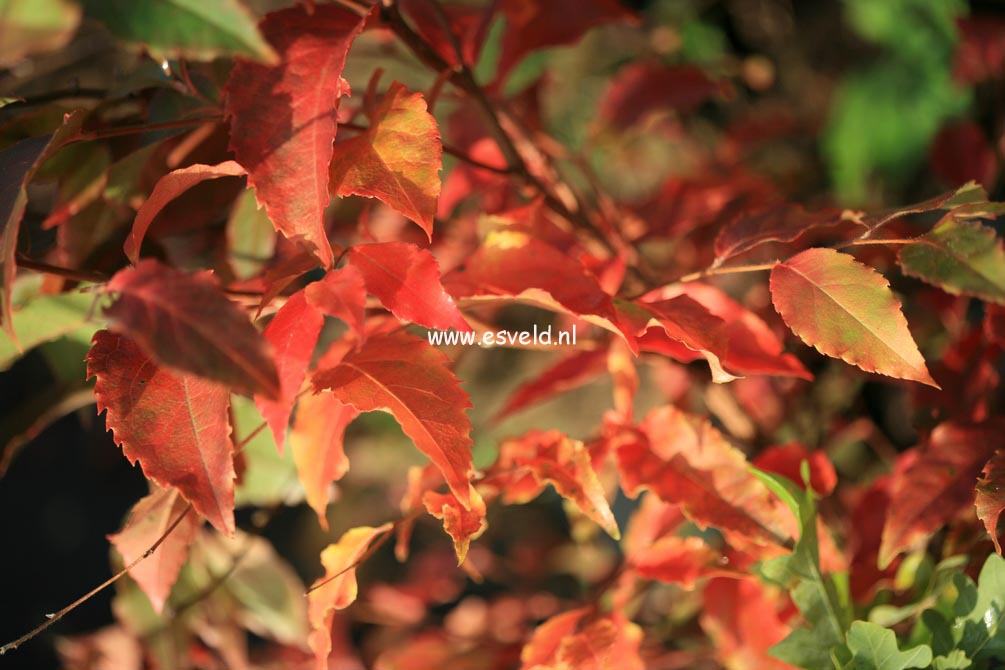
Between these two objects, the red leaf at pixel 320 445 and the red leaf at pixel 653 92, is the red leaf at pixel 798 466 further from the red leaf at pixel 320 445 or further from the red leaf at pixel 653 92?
the red leaf at pixel 653 92

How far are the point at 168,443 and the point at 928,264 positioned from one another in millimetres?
479

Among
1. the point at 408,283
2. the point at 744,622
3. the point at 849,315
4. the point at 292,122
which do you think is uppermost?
the point at 292,122

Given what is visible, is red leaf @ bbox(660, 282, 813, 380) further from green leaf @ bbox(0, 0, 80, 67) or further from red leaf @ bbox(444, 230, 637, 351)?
green leaf @ bbox(0, 0, 80, 67)

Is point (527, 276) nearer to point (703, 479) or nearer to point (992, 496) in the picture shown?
point (703, 479)

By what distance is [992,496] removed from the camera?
0.46 m

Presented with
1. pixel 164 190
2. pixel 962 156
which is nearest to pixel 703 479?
pixel 164 190

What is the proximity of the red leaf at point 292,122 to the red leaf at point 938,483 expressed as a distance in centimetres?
43

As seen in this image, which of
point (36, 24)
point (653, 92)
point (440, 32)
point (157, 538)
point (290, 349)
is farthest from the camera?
point (653, 92)

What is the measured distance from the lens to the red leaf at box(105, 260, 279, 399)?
33 cm

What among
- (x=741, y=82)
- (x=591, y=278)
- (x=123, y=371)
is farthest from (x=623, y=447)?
(x=741, y=82)

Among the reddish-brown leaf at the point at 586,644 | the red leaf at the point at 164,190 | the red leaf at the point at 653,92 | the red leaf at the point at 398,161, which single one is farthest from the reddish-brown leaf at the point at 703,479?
the red leaf at the point at 653,92

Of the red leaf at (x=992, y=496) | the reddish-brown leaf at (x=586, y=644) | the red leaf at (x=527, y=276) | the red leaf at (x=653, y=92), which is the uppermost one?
the red leaf at (x=653, y=92)

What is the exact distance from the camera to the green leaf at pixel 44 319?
586 mm

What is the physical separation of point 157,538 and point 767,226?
49 cm
